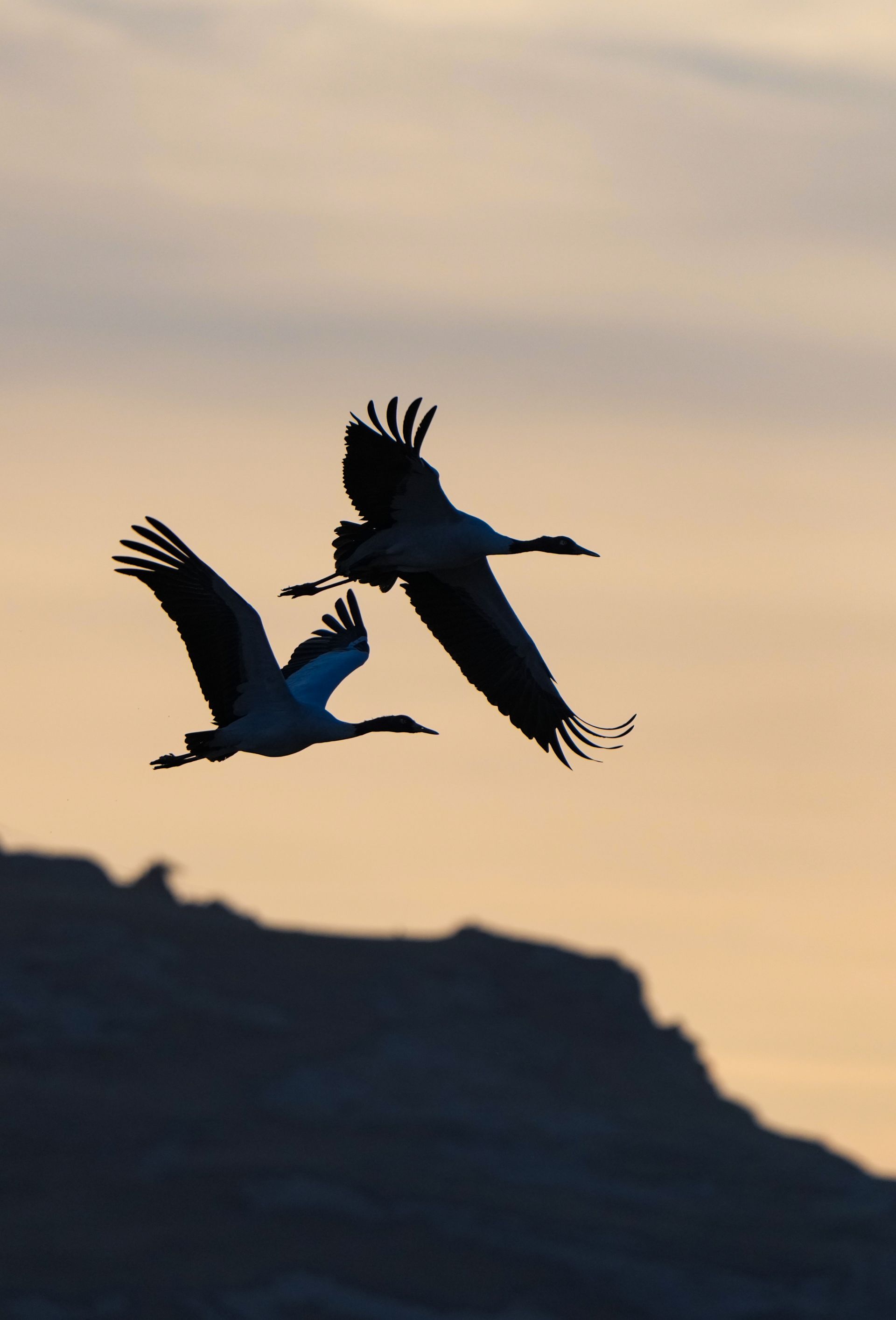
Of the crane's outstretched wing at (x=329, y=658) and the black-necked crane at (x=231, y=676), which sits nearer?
the black-necked crane at (x=231, y=676)

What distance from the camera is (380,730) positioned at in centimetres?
2969

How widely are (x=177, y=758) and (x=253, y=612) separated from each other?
8.59 ft

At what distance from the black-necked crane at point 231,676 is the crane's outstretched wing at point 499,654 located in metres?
1.29

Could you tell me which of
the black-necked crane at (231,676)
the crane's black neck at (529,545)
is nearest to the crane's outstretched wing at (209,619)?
the black-necked crane at (231,676)

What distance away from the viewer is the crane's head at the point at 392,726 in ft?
96.6

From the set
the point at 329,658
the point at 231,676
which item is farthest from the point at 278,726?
the point at 329,658

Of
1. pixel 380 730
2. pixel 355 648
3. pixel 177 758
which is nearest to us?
pixel 177 758

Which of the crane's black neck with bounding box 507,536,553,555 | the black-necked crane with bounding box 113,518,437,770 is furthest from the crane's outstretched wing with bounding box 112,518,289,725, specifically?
the crane's black neck with bounding box 507,536,553,555

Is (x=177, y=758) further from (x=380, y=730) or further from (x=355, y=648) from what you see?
(x=355, y=648)

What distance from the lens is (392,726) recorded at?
97.9 ft

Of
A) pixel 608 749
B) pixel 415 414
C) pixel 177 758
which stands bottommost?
pixel 177 758

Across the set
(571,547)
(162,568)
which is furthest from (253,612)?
(571,547)

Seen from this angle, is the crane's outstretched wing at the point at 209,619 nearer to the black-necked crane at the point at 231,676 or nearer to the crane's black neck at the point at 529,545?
the black-necked crane at the point at 231,676

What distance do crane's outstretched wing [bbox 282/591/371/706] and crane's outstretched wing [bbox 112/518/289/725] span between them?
60.3 inches
